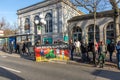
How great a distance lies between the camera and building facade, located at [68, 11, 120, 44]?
2614 cm

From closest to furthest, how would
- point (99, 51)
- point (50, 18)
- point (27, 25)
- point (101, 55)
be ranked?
point (101, 55)
point (99, 51)
point (50, 18)
point (27, 25)

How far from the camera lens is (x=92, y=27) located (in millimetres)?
28391

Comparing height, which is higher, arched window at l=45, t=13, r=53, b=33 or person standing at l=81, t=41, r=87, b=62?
arched window at l=45, t=13, r=53, b=33

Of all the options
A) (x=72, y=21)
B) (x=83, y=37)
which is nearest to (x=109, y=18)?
(x=83, y=37)

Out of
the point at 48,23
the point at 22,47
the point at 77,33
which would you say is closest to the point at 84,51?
the point at 22,47

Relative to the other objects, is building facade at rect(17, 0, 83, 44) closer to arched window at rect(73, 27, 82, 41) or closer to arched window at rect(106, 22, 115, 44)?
arched window at rect(73, 27, 82, 41)

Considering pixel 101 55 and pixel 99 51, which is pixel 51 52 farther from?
pixel 101 55

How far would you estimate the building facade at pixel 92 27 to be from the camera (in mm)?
26142

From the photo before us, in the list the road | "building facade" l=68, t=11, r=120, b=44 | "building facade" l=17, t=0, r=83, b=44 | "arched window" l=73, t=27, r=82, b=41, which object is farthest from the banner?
"arched window" l=73, t=27, r=82, b=41

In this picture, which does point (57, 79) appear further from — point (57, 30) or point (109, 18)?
point (57, 30)

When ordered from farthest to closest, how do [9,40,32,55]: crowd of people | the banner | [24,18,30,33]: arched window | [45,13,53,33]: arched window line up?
[24,18,30,33]: arched window < [45,13,53,33]: arched window < [9,40,32,55]: crowd of people < the banner

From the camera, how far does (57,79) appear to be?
9.80m

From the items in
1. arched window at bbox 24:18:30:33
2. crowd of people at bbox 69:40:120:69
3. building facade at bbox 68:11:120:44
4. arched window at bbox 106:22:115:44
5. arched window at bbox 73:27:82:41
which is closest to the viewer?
crowd of people at bbox 69:40:120:69

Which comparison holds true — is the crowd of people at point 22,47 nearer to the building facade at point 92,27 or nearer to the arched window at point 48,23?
the building facade at point 92,27
